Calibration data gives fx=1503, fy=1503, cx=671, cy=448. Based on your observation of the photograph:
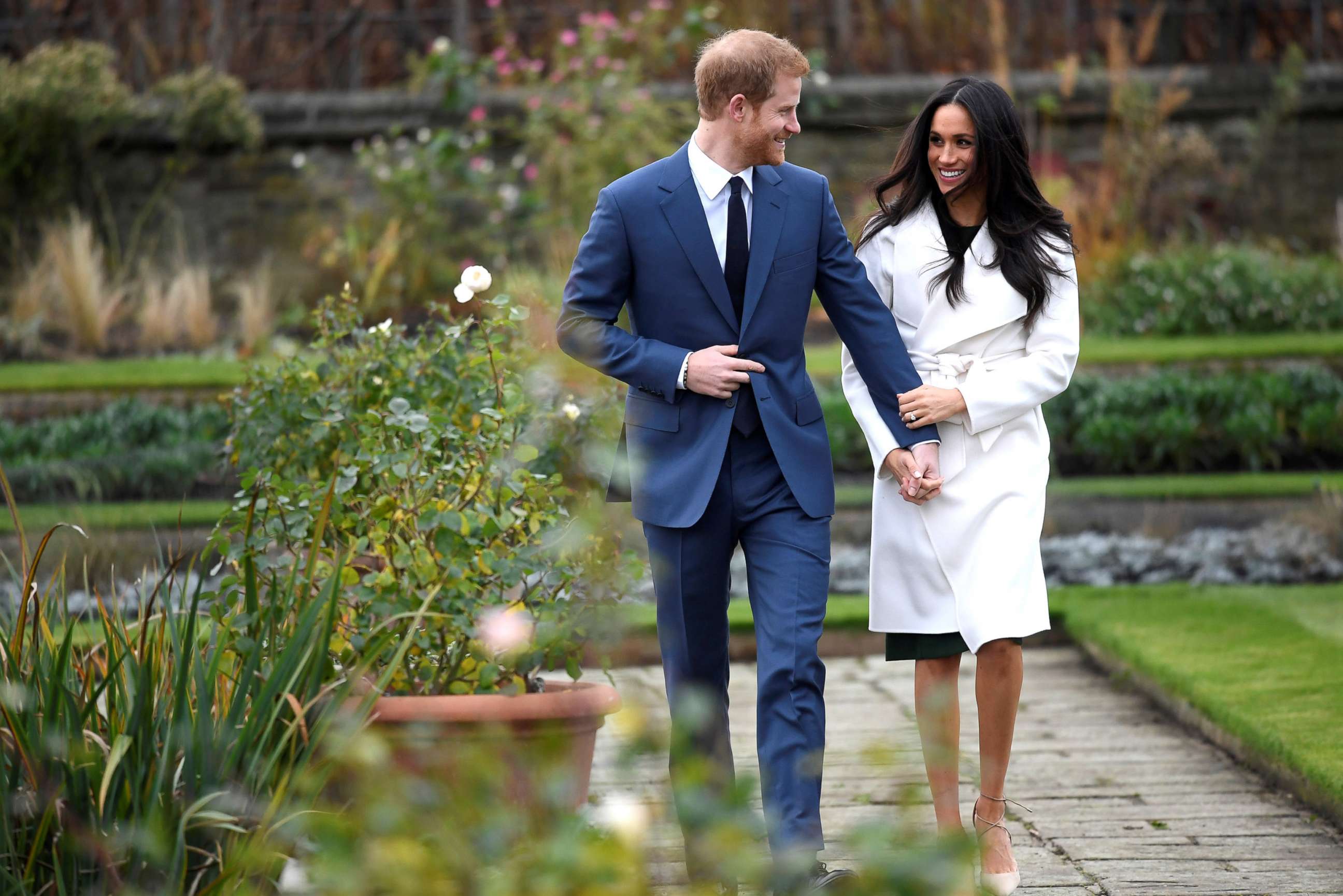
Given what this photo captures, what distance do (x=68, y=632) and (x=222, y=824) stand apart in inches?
19.2

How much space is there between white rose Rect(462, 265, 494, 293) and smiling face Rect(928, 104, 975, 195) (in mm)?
1135

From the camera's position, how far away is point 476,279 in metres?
3.76

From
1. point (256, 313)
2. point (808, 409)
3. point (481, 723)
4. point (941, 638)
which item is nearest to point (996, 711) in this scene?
point (941, 638)

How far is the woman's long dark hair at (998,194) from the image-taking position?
3314mm

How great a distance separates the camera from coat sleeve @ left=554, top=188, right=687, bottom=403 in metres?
3.14

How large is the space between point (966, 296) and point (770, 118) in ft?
2.02

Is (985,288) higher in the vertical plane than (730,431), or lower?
higher

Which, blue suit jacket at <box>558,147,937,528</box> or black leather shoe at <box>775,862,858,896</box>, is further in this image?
blue suit jacket at <box>558,147,937,528</box>

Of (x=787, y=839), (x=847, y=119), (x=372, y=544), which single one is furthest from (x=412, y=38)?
(x=787, y=839)

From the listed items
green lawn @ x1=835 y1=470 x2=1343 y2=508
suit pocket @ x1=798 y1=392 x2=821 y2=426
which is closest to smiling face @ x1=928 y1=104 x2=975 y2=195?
suit pocket @ x1=798 y1=392 x2=821 y2=426

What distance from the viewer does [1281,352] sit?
9.34 metres

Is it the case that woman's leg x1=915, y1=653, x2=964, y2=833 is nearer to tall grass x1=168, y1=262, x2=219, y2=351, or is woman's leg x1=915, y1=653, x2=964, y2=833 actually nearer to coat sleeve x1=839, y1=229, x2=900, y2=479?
coat sleeve x1=839, y1=229, x2=900, y2=479

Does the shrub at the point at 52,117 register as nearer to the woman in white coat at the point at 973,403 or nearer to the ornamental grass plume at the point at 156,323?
the ornamental grass plume at the point at 156,323

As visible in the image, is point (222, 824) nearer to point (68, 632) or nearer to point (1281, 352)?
point (68, 632)
